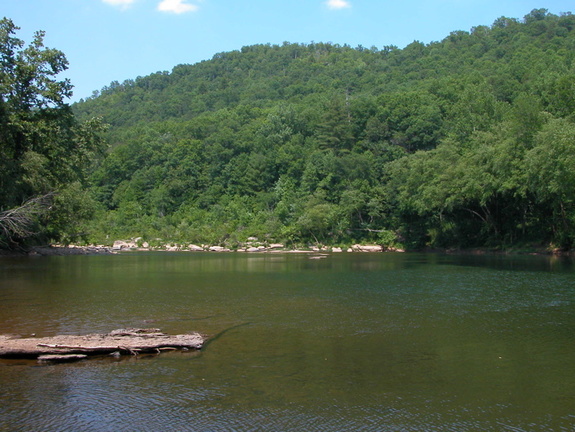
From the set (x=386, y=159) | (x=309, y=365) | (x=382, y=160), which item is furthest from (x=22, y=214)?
(x=386, y=159)

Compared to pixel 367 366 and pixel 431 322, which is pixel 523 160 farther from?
pixel 367 366

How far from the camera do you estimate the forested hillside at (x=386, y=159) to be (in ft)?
161

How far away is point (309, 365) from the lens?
1127 centimetres

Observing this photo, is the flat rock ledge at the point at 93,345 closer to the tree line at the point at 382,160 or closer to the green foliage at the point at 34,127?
the green foliage at the point at 34,127

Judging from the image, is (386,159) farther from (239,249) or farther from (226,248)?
(226,248)

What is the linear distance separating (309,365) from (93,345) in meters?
5.18

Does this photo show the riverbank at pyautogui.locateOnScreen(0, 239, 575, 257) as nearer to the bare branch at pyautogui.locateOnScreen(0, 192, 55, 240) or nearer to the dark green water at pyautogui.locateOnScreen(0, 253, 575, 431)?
the bare branch at pyautogui.locateOnScreen(0, 192, 55, 240)

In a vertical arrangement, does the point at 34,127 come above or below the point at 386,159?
below

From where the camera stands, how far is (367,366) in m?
11.2

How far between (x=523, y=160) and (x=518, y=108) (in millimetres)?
5571

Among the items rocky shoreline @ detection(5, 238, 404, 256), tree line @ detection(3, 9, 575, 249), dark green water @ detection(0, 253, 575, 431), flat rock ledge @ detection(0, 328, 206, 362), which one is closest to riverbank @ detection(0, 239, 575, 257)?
rocky shoreline @ detection(5, 238, 404, 256)

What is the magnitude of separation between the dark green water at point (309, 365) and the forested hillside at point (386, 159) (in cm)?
2845

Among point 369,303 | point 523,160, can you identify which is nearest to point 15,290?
point 369,303

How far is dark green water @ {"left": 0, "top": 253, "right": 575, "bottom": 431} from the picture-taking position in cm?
844
